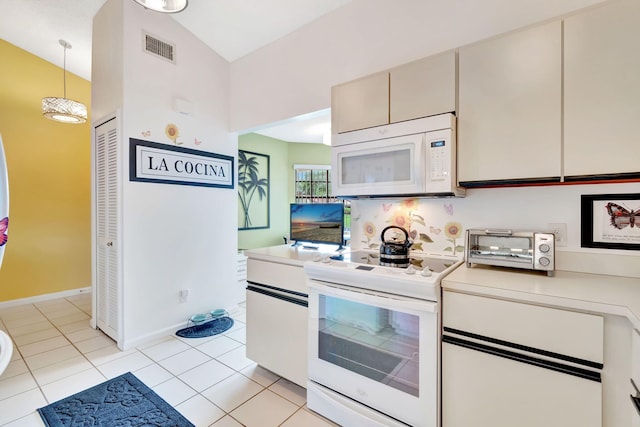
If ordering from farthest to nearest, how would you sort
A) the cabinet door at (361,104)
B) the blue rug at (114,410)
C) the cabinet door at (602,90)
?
the cabinet door at (361,104)
the blue rug at (114,410)
the cabinet door at (602,90)

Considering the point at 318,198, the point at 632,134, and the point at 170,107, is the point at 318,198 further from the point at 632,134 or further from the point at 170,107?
the point at 632,134

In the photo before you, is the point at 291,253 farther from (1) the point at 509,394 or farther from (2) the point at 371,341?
(1) the point at 509,394

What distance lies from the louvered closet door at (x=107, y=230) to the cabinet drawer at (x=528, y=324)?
2851 mm

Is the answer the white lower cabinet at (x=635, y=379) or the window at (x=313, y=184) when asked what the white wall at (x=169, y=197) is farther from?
the white lower cabinet at (x=635, y=379)

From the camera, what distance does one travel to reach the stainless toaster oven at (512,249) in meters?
1.50

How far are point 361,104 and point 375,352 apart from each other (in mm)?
1581

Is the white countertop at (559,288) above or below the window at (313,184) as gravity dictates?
below

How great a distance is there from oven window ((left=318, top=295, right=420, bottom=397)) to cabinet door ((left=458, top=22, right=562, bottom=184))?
0.91 meters

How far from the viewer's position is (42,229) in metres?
4.00

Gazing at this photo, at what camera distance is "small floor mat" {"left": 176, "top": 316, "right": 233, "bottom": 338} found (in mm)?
2977

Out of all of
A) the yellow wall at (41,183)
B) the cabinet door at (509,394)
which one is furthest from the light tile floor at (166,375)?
the yellow wall at (41,183)

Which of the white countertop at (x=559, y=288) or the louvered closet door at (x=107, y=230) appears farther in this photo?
the louvered closet door at (x=107, y=230)

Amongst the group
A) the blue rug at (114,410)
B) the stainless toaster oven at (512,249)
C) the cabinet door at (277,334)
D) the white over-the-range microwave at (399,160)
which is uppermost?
the white over-the-range microwave at (399,160)

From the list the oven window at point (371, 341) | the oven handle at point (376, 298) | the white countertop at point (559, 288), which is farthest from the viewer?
the oven window at point (371, 341)
